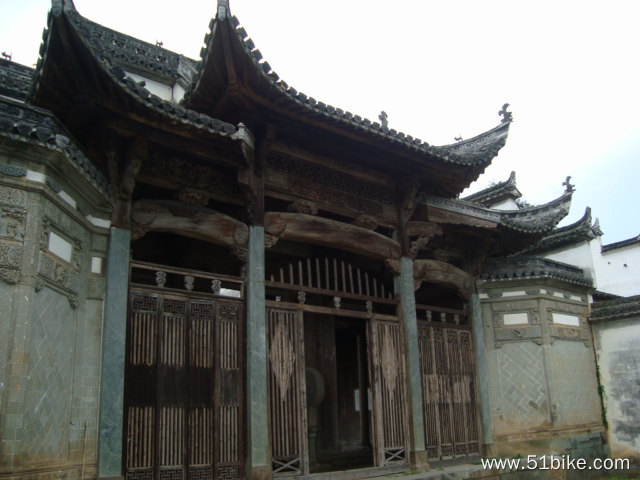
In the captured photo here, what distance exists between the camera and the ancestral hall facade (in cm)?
595

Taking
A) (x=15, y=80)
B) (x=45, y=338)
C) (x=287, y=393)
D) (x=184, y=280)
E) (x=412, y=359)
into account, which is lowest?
(x=287, y=393)

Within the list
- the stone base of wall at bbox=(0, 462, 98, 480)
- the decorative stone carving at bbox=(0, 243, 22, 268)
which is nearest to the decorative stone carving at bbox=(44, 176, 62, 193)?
the decorative stone carving at bbox=(0, 243, 22, 268)

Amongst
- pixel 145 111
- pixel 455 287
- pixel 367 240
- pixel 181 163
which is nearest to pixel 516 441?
pixel 455 287

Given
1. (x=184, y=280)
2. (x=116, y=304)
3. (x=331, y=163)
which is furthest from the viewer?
(x=331, y=163)

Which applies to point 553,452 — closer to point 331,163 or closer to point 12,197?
point 331,163

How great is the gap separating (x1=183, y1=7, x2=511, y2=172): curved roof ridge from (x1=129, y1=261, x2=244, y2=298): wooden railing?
2.30 m

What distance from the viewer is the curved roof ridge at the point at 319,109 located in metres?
7.18

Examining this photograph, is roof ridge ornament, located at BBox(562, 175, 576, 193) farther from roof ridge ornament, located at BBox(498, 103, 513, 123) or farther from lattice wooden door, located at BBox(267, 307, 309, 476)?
lattice wooden door, located at BBox(267, 307, 309, 476)

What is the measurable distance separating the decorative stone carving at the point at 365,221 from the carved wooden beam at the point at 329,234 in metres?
0.17

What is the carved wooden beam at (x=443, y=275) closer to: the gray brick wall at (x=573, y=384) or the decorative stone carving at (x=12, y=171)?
the gray brick wall at (x=573, y=384)

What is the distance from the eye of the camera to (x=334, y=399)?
432 inches

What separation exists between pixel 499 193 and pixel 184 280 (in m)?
10.9

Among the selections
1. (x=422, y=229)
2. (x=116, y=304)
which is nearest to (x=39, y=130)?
(x=116, y=304)

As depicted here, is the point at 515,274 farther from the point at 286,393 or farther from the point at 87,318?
the point at 87,318
